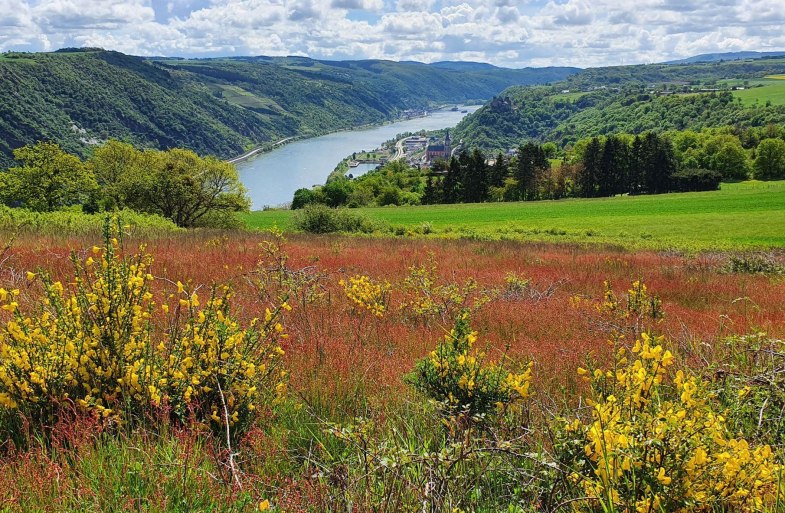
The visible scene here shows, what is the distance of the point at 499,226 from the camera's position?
43.2 metres

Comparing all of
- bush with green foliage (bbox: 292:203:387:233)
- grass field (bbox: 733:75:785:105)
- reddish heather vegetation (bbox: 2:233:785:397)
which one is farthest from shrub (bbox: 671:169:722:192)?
grass field (bbox: 733:75:785:105)

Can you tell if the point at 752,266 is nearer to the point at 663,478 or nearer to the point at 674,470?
the point at 674,470

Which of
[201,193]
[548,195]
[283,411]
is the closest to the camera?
[283,411]

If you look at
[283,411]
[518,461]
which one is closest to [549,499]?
[518,461]

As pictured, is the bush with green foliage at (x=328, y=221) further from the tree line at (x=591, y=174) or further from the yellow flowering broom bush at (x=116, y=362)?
the tree line at (x=591, y=174)

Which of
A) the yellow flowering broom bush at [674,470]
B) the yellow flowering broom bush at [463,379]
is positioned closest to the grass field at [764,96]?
the yellow flowering broom bush at [463,379]

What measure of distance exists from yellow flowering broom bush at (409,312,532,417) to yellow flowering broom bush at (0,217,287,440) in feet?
3.64

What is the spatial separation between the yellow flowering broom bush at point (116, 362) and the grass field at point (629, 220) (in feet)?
91.5

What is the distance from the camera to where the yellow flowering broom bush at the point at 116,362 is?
10.2 feet

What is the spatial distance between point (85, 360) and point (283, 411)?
4.29 feet

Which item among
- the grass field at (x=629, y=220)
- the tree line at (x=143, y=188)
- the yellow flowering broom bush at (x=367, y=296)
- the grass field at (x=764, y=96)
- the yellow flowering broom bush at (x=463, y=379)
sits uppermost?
the grass field at (x=764, y=96)

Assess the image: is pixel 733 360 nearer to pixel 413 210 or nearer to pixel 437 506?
pixel 437 506

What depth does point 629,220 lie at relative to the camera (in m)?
44.4

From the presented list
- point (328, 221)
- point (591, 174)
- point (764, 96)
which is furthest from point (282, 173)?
point (764, 96)
